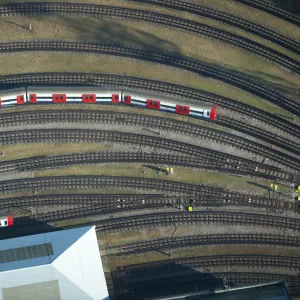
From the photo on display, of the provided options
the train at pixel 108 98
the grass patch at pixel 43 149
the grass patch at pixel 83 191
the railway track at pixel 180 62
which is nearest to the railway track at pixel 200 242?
the grass patch at pixel 83 191

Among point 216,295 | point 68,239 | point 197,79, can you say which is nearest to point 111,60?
point 197,79

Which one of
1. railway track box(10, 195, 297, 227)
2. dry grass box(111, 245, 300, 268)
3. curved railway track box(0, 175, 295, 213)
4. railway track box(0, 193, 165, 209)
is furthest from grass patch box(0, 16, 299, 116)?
dry grass box(111, 245, 300, 268)

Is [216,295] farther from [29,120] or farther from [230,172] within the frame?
[29,120]

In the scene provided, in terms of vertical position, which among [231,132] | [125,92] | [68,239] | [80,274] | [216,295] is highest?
[125,92]

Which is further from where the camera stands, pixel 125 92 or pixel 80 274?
pixel 125 92

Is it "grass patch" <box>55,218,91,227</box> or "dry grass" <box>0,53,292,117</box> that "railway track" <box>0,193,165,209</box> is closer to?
"grass patch" <box>55,218,91,227</box>

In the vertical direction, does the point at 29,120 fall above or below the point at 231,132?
above
